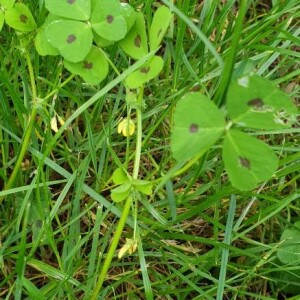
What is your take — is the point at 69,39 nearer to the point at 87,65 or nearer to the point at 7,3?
the point at 87,65

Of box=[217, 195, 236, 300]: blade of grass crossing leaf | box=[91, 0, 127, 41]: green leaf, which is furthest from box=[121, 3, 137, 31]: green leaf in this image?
box=[217, 195, 236, 300]: blade of grass crossing leaf

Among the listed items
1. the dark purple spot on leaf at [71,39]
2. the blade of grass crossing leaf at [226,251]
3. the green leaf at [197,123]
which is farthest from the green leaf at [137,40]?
the blade of grass crossing leaf at [226,251]

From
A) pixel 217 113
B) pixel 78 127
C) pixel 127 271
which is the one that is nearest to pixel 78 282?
pixel 127 271

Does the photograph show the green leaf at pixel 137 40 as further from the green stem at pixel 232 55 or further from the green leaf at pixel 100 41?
the green stem at pixel 232 55

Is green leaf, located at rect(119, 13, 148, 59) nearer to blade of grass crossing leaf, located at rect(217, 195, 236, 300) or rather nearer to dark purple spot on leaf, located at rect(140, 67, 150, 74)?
dark purple spot on leaf, located at rect(140, 67, 150, 74)

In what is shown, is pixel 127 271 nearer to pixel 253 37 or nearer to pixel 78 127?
pixel 78 127

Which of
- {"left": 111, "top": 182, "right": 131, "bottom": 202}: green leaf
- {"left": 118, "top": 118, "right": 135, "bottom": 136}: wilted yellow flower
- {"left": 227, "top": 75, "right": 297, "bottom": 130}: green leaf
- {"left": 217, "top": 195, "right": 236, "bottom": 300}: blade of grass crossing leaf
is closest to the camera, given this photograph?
{"left": 227, "top": 75, "right": 297, "bottom": 130}: green leaf

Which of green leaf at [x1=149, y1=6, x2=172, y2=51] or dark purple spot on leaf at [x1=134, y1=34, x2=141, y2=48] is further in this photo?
dark purple spot on leaf at [x1=134, y1=34, x2=141, y2=48]
